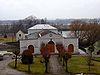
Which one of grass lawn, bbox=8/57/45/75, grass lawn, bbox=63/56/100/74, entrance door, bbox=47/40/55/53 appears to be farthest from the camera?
entrance door, bbox=47/40/55/53

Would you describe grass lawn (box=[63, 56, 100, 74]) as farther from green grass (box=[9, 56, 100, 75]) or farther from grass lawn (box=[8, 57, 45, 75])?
grass lawn (box=[8, 57, 45, 75])

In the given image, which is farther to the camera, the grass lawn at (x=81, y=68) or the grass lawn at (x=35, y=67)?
the grass lawn at (x=81, y=68)

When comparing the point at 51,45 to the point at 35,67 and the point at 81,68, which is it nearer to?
the point at 35,67

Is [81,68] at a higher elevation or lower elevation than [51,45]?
lower

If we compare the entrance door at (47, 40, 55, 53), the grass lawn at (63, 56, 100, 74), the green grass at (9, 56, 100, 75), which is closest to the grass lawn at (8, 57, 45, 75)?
the green grass at (9, 56, 100, 75)

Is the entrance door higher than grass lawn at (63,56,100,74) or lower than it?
higher

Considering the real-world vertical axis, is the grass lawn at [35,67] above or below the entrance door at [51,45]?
below

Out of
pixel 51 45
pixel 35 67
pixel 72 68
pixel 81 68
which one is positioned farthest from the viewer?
pixel 51 45

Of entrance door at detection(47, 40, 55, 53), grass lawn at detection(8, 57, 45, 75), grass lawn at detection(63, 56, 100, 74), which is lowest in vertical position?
grass lawn at detection(8, 57, 45, 75)

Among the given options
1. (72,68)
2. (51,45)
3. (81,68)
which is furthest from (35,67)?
(51,45)

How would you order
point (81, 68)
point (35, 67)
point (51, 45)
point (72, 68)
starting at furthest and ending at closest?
point (51, 45) → point (35, 67) → point (72, 68) → point (81, 68)

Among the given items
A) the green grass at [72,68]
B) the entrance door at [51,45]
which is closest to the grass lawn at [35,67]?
the green grass at [72,68]

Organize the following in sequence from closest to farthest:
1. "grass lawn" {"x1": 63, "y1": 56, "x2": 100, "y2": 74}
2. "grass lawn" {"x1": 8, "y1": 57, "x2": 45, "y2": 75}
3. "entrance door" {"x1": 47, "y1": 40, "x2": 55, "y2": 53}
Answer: "grass lawn" {"x1": 8, "y1": 57, "x2": 45, "y2": 75} → "grass lawn" {"x1": 63, "y1": 56, "x2": 100, "y2": 74} → "entrance door" {"x1": 47, "y1": 40, "x2": 55, "y2": 53}

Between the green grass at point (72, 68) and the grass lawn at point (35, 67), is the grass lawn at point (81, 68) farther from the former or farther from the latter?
the grass lawn at point (35, 67)
